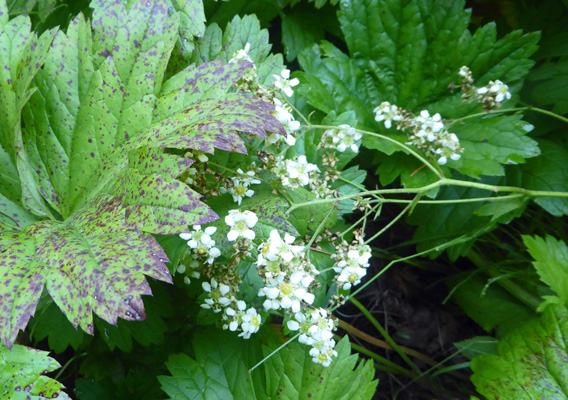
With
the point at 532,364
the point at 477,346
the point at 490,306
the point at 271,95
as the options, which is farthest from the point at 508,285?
the point at 271,95

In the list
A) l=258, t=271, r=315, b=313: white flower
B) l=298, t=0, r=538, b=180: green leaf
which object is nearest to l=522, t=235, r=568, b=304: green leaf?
l=298, t=0, r=538, b=180: green leaf

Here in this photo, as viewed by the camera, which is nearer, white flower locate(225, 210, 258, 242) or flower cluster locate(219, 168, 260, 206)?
white flower locate(225, 210, 258, 242)

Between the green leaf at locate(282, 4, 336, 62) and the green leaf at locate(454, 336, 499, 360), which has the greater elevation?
the green leaf at locate(282, 4, 336, 62)

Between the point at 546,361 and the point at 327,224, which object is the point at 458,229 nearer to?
the point at 546,361

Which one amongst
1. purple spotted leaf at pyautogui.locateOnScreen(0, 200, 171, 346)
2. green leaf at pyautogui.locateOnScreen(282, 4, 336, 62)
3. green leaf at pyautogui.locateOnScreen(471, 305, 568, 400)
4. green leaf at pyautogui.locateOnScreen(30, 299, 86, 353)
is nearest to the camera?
purple spotted leaf at pyautogui.locateOnScreen(0, 200, 171, 346)

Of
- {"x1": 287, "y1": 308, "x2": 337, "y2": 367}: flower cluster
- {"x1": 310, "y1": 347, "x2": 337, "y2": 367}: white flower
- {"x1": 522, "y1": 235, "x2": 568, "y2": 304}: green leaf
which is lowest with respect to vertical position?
{"x1": 522, "y1": 235, "x2": 568, "y2": 304}: green leaf

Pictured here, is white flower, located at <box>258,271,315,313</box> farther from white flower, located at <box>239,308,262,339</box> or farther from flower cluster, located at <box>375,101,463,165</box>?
flower cluster, located at <box>375,101,463,165</box>

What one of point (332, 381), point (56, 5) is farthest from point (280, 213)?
point (56, 5)
